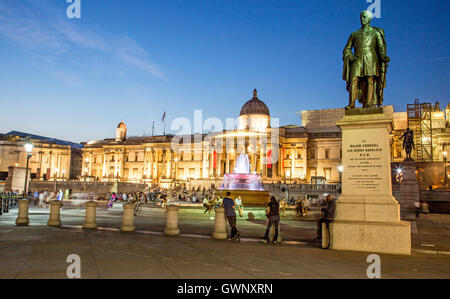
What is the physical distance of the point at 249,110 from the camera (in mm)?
81688

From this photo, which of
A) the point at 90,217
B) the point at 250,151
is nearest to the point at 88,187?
the point at 250,151

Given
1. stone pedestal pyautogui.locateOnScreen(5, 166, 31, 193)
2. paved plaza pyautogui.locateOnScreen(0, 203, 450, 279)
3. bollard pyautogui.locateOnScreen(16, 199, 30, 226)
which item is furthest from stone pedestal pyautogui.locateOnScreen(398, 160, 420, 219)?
stone pedestal pyautogui.locateOnScreen(5, 166, 31, 193)

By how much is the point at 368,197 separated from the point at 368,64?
12.3 ft

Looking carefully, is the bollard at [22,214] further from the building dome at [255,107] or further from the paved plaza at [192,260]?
the building dome at [255,107]

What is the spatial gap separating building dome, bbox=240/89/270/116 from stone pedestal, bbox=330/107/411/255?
71.2 m

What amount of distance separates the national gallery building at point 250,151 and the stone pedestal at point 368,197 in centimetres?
4894

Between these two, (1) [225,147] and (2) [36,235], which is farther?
(1) [225,147]

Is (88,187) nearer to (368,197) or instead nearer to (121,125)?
(121,125)

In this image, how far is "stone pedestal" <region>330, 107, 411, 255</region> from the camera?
9.25 metres

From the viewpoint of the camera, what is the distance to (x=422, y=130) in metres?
57.1
